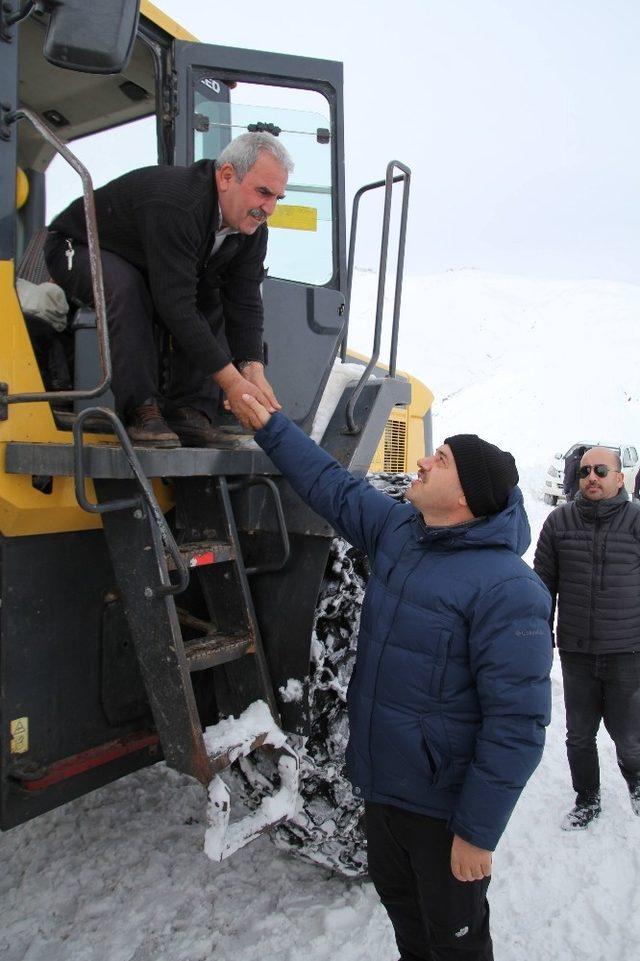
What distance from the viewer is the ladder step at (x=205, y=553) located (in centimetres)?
238

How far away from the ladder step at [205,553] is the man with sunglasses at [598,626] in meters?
2.03

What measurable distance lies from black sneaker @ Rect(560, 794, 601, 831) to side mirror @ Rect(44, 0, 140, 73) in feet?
11.7

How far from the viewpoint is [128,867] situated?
3137mm

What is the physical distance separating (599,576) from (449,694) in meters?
2.04

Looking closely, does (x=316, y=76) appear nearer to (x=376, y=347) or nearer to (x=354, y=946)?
(x=376, y=347)

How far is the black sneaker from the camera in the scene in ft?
11.9

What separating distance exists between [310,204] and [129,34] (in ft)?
4.98

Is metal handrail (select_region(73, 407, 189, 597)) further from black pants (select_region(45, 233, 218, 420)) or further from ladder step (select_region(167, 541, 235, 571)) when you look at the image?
black pants (select_region(45, 233, 218, 420))

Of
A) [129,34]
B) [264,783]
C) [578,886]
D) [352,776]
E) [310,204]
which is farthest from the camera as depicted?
[310,204]

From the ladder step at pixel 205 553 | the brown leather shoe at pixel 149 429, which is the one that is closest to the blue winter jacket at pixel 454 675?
the ladder step at pixel 205 553

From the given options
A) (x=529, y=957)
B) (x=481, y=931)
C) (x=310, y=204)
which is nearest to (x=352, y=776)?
(x=481, y=931)

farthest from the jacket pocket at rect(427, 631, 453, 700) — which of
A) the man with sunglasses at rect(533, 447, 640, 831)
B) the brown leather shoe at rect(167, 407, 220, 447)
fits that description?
the man with sunglasses at rect(533, 447, 640, 831)

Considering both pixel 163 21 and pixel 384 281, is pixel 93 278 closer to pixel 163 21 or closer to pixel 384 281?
pixel 384 281

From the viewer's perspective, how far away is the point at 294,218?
3436 millimetres
